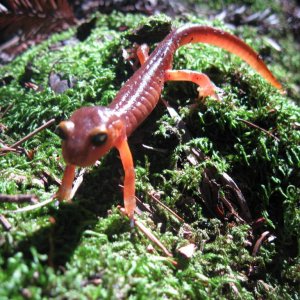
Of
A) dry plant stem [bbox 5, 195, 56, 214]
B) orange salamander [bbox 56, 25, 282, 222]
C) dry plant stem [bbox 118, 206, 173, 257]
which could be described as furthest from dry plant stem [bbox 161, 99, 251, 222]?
dry plant stem [bbox 5, 195, 56, 214]

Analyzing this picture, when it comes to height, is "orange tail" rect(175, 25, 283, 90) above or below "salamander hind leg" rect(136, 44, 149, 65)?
below

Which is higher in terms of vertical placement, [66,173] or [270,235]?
[66,173]

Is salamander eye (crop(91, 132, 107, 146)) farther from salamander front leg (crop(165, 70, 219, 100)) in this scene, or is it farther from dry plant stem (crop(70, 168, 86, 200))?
salamander front leg (crop(165, 70, 219, 100))

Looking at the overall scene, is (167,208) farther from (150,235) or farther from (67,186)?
(67,186)

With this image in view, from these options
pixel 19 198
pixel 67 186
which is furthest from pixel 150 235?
pixel 19 198

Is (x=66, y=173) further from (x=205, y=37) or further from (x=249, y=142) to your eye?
(x=205, y=37)

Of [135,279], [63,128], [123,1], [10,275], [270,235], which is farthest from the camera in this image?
[123,1]

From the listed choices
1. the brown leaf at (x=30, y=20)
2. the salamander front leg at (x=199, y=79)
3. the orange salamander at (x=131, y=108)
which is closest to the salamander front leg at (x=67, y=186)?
the orange salamander at (x=131, y=108)

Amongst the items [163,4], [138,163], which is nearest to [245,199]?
[138,163]
